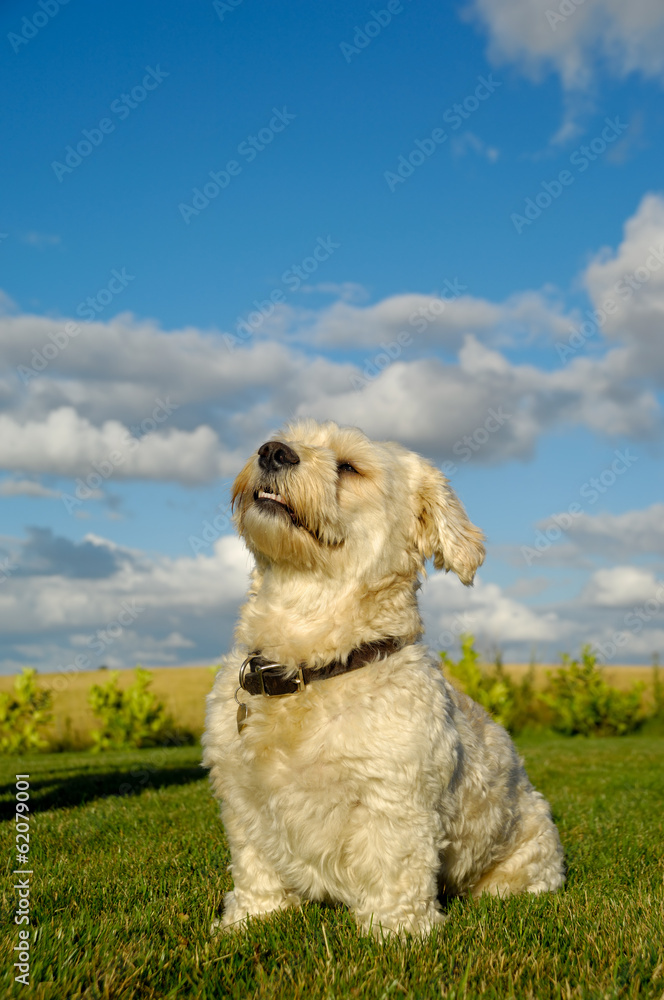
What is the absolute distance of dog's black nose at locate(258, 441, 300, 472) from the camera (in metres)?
3.96

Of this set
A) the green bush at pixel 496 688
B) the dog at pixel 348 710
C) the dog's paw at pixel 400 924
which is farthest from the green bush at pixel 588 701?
the dog's paw at pixel 400 924

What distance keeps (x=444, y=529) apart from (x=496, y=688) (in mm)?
17050

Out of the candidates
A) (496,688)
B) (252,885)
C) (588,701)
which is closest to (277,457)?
(252,885)

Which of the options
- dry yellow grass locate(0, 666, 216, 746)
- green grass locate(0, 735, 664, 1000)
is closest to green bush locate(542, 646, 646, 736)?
dry yellow grass locate(0, 666, 216, 746)

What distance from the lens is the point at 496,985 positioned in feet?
10.2

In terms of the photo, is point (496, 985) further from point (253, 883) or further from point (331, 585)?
point (331, 585)

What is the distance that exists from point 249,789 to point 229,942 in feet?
2.17

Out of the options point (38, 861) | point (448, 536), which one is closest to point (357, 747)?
point (448, 536)

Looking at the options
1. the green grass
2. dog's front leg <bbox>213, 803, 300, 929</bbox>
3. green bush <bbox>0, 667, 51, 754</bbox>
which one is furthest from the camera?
green bush <bbox>0, 667, 51, 754</bbox>

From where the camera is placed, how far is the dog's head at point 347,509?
392cm

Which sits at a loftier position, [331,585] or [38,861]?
[331,585]

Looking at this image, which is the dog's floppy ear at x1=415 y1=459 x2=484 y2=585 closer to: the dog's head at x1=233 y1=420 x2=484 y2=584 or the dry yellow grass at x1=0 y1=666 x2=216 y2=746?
the dog's head at x1=233 y1=420 x2=484 y2=584

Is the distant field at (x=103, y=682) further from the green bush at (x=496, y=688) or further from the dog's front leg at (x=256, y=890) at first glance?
the dog's front leg at (x=256, y=890)

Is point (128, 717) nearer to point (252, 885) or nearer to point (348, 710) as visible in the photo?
point (252, 885)
